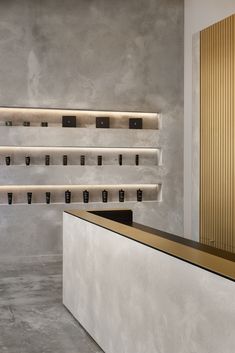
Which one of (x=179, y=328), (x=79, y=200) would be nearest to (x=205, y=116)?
(x=79, y=200)

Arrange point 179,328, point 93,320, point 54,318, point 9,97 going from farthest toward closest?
1. point 9,97
2. point 54,318
3. point 93,320
4. point 179,328

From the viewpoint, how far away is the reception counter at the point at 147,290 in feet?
7.49

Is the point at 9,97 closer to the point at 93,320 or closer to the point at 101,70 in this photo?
the point at 101,70

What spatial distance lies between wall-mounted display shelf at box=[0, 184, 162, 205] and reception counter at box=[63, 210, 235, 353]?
3.46m

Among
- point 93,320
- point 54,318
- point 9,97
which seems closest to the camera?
point 93,320

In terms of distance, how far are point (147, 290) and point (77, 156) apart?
5.65 metres

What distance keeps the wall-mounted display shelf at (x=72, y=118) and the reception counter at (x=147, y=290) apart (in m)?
3.76

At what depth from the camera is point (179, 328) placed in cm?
260

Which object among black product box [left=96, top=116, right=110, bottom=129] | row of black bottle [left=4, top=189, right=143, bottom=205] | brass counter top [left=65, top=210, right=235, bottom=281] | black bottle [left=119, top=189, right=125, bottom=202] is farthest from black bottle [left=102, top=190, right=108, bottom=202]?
brass counter top [left=65, top=210, right=235, bottom=281]

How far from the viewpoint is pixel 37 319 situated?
475 cm

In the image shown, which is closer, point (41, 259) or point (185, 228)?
point (41, 259)

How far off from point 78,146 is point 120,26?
2.09 meters

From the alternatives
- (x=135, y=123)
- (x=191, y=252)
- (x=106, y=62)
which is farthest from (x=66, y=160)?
(x=191, y=252)

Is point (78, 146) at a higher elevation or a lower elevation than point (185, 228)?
higher
